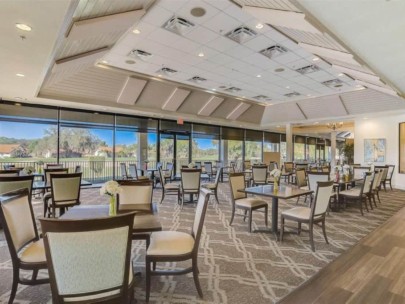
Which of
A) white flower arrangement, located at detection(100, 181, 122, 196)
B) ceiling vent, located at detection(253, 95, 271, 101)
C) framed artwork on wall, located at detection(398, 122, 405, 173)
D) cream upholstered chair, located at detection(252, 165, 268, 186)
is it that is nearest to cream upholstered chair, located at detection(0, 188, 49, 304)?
white flower arrangement, located at detection(100, 181, 122, 196)

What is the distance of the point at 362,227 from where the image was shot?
4.61 metres

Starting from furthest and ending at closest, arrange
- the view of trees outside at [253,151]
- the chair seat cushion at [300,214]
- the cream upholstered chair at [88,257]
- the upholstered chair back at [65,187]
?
the view of trees outside at [253,151], the upholstered chair back at [65,187], the chair seat cushion at [300,214], the cream upholstered chair at [88,257]

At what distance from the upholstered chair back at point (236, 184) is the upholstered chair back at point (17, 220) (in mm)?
3125

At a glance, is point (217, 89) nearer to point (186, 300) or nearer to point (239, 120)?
point (239, 120)

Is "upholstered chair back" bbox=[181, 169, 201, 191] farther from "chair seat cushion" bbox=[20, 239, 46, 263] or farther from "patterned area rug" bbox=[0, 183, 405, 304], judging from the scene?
"chair seat cushion" bbox=[20, 239, 46, 263]

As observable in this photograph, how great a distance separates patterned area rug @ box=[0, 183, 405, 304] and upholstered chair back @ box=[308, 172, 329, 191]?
0.75 m

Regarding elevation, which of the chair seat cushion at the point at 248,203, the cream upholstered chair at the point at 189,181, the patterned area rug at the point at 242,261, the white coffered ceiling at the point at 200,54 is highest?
the white coffered ceiling at the point at 200,54

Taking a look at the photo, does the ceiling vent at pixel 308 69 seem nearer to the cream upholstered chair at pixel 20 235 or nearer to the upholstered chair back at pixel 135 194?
Result: the upholstered chair back at pixel 135 194

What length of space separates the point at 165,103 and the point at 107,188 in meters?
7.48

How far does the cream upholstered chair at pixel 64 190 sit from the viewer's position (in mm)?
4309

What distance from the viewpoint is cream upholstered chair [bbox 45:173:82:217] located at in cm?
431

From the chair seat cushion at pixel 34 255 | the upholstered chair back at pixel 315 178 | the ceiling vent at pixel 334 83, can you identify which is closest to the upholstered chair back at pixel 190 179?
the upholstered chair back at pixel 315 178

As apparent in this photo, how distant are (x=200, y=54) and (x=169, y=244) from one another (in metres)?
4.87

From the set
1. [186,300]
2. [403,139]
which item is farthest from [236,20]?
[403,139]
